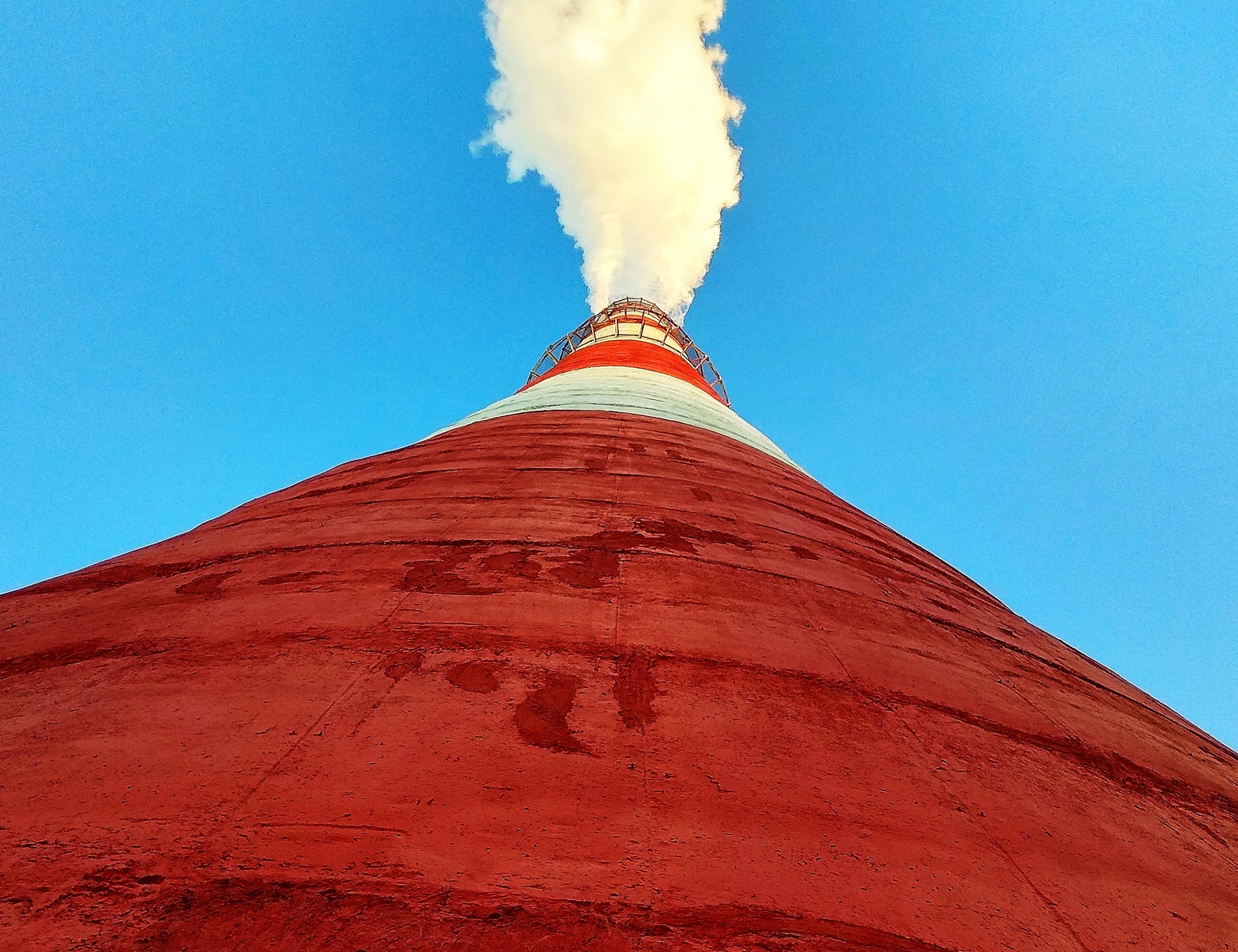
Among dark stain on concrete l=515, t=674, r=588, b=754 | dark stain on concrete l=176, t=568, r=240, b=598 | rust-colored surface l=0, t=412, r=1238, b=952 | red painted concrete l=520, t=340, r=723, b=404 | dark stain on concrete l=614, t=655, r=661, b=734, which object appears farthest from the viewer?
red painted concrete l=520, t=340, r=723, b=404

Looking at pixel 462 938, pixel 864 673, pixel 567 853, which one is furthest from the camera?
pixel 864 673

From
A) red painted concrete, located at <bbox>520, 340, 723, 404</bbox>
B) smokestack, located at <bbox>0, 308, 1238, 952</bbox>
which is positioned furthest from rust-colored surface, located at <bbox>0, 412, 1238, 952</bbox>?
red painted concrete, located at <bbox>520, 340, 723, 404</bbox>

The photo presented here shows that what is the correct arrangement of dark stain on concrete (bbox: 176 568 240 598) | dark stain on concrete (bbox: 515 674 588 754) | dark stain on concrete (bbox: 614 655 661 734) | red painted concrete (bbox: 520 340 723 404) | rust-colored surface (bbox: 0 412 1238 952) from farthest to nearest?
1. red painted concrete (bbox: 520 340 723 404)
2. dark stain on concrete (bbox: 176 568 240 598)
3. dark stain on concrete (bbox: 614 655 661 734)
4. dark stain on concrete (bbox: 515 674 588 754)
5. rust-colored surface (bbox: 0 412 1238 952)

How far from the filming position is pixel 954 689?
7.69 feet

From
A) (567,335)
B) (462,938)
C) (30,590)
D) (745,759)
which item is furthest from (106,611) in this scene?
(567,335)

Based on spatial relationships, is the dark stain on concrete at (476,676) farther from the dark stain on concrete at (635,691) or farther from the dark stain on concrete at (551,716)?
the dark stain on concrete at (635,691)

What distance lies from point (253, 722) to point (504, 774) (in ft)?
2.26

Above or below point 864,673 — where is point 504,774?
below

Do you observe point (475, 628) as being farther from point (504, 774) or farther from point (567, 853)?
point (567, 853)

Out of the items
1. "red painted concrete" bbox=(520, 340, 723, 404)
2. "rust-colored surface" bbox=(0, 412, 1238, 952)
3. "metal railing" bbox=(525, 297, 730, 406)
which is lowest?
"rust-colored surface" bbox=(0, 412, 1238, 952)

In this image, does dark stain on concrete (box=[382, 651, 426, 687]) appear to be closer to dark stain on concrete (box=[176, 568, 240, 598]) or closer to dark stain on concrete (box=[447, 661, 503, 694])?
dark stain on concrete (box=[447, 661, 503, 694])

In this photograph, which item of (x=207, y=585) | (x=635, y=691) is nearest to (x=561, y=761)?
(x=635, y=691)

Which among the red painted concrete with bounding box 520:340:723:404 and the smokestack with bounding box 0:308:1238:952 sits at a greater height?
the red painted concrete with bounding box 520:340:723:404

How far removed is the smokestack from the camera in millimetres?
1163
